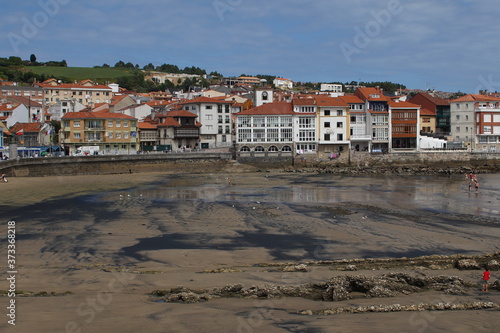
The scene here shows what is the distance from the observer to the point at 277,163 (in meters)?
62.8

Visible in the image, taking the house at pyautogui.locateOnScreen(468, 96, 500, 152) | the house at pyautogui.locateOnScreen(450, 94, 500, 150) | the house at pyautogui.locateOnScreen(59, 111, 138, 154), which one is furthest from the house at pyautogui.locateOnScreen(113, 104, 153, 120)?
the house at pyautogui.locateOnScreen(468, 96, 500, 152)

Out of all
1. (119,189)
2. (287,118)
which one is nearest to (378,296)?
(119,189)

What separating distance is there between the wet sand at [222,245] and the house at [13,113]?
43.9m

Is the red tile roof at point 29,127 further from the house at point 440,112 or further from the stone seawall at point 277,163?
the house at point 440,112

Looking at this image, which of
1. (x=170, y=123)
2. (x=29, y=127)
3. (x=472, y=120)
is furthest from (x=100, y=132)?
(x=472, y=120)

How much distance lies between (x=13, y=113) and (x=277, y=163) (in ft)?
152

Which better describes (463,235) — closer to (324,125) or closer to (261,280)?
(261,280)

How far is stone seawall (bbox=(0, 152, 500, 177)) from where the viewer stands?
178ft

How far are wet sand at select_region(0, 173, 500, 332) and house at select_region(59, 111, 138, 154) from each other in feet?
83.7

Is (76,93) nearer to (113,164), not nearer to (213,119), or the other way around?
(213,119)

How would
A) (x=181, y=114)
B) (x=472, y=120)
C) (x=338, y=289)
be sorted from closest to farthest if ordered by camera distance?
(x=338, y=289) → (x=181, y=114) → (x=472, y=120)

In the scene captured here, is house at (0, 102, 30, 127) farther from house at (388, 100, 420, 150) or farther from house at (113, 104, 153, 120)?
house at (388, 100, 420, 150)

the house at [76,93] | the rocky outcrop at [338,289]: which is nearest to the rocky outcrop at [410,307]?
the rocky outcrop at [338,289]

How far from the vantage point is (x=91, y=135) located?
66.6 m
